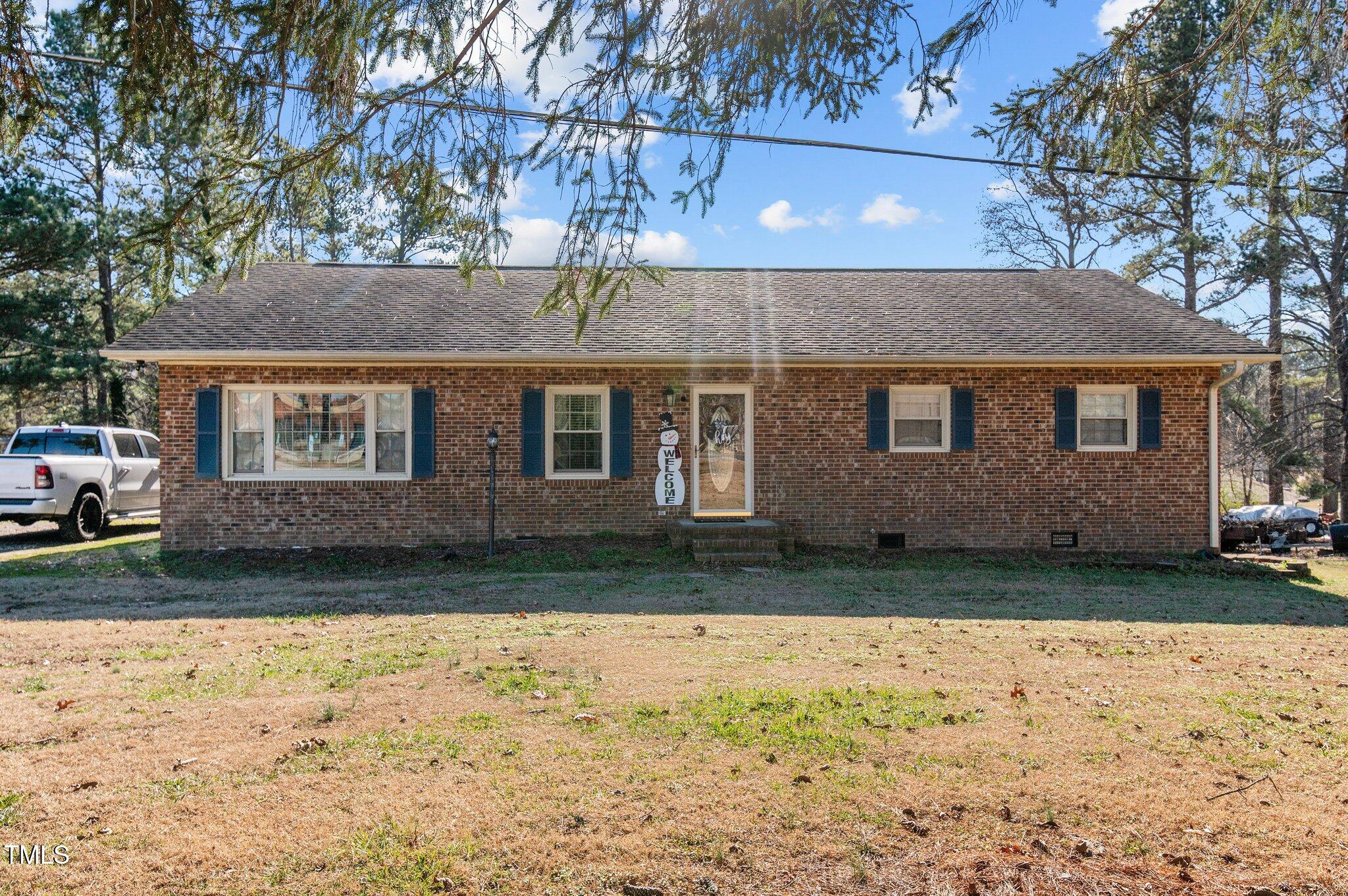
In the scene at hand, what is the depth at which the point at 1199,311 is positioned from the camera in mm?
24062

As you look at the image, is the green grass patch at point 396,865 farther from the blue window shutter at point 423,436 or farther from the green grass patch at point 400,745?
the blue window shutter at point 423,436

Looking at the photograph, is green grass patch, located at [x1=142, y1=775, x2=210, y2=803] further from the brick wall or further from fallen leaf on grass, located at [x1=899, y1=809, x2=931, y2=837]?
the brick wall

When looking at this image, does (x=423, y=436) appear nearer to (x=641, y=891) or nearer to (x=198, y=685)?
(x=198, y=685)

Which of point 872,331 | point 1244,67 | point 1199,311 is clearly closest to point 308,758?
point 1244,67

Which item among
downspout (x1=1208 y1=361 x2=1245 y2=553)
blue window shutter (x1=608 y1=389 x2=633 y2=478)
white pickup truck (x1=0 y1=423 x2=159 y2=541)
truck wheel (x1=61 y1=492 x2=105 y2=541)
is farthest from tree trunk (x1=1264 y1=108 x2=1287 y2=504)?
truck wheel (x1=61 y1=492 x2=105 y2=541)

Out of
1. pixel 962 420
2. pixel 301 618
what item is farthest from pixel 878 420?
pixel 301 618

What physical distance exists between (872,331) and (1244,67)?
7.64 metres

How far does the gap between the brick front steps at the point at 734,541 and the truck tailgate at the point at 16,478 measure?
938 centimetres

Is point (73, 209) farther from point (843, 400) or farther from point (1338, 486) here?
point (1338, 486)

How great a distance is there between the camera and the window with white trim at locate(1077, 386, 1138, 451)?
1268 centimetres

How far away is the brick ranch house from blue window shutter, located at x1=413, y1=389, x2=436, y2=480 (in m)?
0.03

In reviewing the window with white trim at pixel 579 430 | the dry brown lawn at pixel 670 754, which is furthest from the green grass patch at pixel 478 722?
the window with white trim at pixel 579 430

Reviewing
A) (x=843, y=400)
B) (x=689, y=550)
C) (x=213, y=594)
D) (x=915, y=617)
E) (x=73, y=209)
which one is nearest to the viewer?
(x=915, y=617)

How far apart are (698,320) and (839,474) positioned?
3.25 metres
